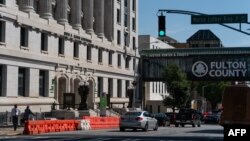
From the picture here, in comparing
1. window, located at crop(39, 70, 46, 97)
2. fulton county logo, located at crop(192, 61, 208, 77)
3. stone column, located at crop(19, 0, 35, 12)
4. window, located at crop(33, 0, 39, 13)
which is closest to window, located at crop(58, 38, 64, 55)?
window, located at crop(33, 0, 39, 13)

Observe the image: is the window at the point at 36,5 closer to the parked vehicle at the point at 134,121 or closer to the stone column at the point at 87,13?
the stone column at the point at 87,13

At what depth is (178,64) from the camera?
96312mm

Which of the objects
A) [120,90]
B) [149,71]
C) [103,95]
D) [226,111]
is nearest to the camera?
[226,111]

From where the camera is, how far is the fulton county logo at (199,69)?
91081 millimetres

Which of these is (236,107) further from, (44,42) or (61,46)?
(61,46)

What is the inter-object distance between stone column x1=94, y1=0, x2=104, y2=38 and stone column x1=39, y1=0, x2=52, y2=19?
16888mm

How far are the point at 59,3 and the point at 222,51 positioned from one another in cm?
4178

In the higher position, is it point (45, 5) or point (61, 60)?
point (45, 5)

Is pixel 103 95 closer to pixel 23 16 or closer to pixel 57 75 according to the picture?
pixel 57 75

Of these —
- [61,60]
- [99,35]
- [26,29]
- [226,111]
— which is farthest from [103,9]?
[226,111]

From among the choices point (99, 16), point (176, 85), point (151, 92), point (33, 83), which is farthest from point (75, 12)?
point (151, 92)

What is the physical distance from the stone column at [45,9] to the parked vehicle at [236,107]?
141 ft

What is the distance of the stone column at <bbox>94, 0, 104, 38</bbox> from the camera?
78.2 metres

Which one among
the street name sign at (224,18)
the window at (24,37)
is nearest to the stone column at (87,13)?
the window at (24,37)
